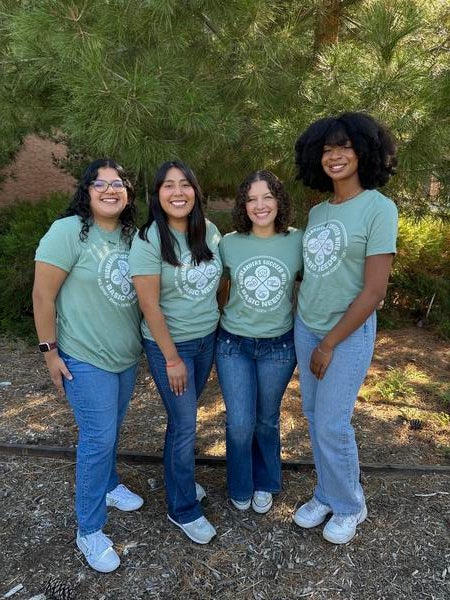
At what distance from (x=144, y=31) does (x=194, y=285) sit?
52.7 inches

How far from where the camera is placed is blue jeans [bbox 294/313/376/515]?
A: 6.61ft

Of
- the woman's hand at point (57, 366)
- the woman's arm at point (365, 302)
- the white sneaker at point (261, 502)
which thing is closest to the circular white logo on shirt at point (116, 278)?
the woman's hand at point (57, 366)

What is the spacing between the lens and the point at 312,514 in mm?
2398

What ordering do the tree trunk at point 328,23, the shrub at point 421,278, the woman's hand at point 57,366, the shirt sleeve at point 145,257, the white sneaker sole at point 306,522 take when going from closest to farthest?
1. the shirt sleeve at point 145,257
2. the woman's hand at point 57,366
3. the white sneaker sole at point 306,522
4. the tree trunk at point 328,23
5. the shrub at point 421,278

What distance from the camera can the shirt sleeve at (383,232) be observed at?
183 cm

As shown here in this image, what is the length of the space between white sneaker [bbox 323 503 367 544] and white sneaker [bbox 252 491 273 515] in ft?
0.97

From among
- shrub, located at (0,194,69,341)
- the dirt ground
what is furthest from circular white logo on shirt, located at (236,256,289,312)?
shrub, located at (0,194,69,341)

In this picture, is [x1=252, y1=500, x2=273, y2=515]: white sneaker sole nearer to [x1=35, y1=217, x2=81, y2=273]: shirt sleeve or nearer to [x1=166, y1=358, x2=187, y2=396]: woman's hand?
[x1=166, y1=358, x2=187, y2=396]: woman's hand

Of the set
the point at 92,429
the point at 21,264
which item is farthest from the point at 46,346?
the point at 21,264

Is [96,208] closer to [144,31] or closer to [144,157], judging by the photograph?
[144,157]

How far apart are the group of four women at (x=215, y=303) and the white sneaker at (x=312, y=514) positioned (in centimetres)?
9

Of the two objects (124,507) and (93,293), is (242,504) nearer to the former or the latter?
(124,507)

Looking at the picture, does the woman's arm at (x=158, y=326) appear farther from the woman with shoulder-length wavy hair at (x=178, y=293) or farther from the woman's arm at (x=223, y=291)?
the woman's arm at (x=223, y=291)

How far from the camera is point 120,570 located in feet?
7.13
